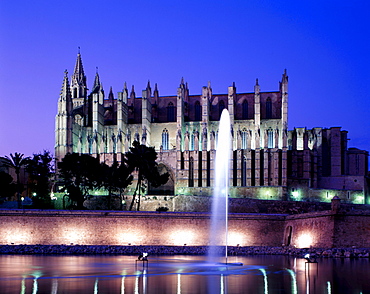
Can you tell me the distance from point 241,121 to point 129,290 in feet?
172

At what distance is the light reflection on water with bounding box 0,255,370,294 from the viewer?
74.6ft

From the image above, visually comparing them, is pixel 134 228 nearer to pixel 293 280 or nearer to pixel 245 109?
pixel 293 280

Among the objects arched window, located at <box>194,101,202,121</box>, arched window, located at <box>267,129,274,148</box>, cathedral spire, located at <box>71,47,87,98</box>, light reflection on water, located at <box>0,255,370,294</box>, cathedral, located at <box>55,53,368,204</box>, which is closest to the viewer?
light reflection on water, located at <box>0,255,370,294</box>

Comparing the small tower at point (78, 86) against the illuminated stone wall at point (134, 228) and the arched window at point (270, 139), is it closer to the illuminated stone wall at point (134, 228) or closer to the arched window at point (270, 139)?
the arched window at point (270, 139)

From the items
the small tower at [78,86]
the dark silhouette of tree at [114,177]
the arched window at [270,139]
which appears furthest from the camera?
the small tower at [78,86]

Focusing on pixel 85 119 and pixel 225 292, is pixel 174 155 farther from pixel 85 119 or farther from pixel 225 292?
pixel 225 292

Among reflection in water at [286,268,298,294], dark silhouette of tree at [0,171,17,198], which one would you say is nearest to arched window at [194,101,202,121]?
dark silhouette of tree at [0,171,17,198]

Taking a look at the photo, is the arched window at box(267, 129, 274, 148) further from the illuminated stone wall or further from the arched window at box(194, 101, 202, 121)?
the illuminated stone wall

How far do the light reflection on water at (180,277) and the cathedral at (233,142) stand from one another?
31578mm

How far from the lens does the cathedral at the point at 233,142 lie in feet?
218

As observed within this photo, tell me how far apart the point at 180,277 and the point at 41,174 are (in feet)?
129

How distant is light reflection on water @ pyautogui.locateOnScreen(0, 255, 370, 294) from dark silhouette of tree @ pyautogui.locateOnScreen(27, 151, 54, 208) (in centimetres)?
2476

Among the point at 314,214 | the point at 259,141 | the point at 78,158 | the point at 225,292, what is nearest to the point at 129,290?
the point at 225,292

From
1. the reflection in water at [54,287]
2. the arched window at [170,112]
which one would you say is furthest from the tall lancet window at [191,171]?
the reflection in water at [54,287]
